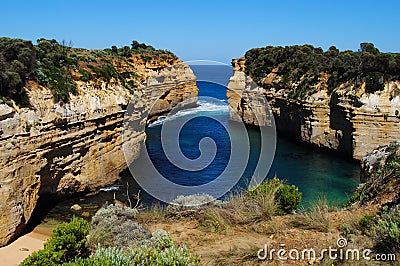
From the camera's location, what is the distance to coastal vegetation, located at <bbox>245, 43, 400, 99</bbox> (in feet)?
96.4

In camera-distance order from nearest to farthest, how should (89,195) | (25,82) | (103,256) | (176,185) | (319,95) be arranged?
(103,256) < (25,82) < (89,195) < (176,185) < (319,95)

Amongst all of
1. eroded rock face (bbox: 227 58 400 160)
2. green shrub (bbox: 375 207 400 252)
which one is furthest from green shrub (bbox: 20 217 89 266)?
eroded rock face (bbox: 227 58 400 160)

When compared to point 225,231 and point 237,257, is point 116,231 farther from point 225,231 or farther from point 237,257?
point 237,257

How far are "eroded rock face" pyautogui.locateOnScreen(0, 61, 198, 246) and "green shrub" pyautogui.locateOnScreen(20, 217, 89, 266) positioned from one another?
8.05m

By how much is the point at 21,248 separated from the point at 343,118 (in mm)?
25331

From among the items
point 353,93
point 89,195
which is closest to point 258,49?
point 353,93

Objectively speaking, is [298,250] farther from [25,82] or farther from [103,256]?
[25,82]

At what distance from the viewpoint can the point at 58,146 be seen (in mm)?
18953

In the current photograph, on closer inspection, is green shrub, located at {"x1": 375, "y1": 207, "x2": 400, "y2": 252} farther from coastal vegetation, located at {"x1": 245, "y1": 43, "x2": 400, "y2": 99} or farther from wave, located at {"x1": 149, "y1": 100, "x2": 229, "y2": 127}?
wave, located at {"x1": 149, "y1": 100, "x2": 229, "y2": 127}

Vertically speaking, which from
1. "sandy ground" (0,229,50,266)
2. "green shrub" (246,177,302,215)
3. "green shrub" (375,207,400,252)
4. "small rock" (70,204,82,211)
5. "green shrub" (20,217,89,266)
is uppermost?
"green shrub" (375,207,400,252)

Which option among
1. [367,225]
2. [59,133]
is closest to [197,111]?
[59,133]

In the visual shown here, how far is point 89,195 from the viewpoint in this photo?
21516 mm

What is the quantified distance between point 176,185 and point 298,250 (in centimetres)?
1754

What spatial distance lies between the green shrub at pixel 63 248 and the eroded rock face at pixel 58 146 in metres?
8.05
